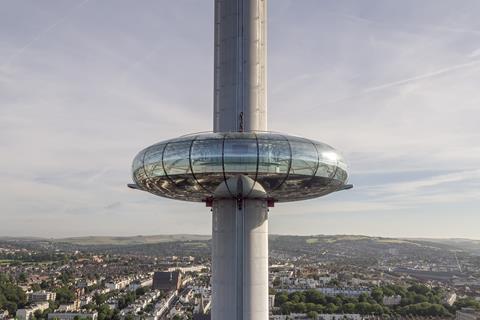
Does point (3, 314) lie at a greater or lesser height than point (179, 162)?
lesser

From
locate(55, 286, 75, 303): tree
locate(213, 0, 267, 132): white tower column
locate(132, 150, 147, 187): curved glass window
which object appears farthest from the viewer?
locate(55, 286, 75, 303): tree

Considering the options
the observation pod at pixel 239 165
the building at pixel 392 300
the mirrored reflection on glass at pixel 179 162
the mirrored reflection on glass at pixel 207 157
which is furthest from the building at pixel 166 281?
the mirrored reflection on glass at pixel 207 157

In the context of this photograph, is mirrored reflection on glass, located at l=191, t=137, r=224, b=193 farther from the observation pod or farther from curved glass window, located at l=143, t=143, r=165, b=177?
curved glass window, located at l=143, t=143, r=165, b=177

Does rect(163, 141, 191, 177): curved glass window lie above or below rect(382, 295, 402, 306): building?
above

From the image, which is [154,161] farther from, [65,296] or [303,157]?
[65,296]

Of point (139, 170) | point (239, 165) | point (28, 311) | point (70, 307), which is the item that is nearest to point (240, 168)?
point (239, 165)

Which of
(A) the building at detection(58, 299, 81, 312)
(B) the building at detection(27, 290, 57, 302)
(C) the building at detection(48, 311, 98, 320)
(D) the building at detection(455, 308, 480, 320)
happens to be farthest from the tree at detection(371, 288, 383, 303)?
(B) the building at detection(27, 290, 57, 302)
